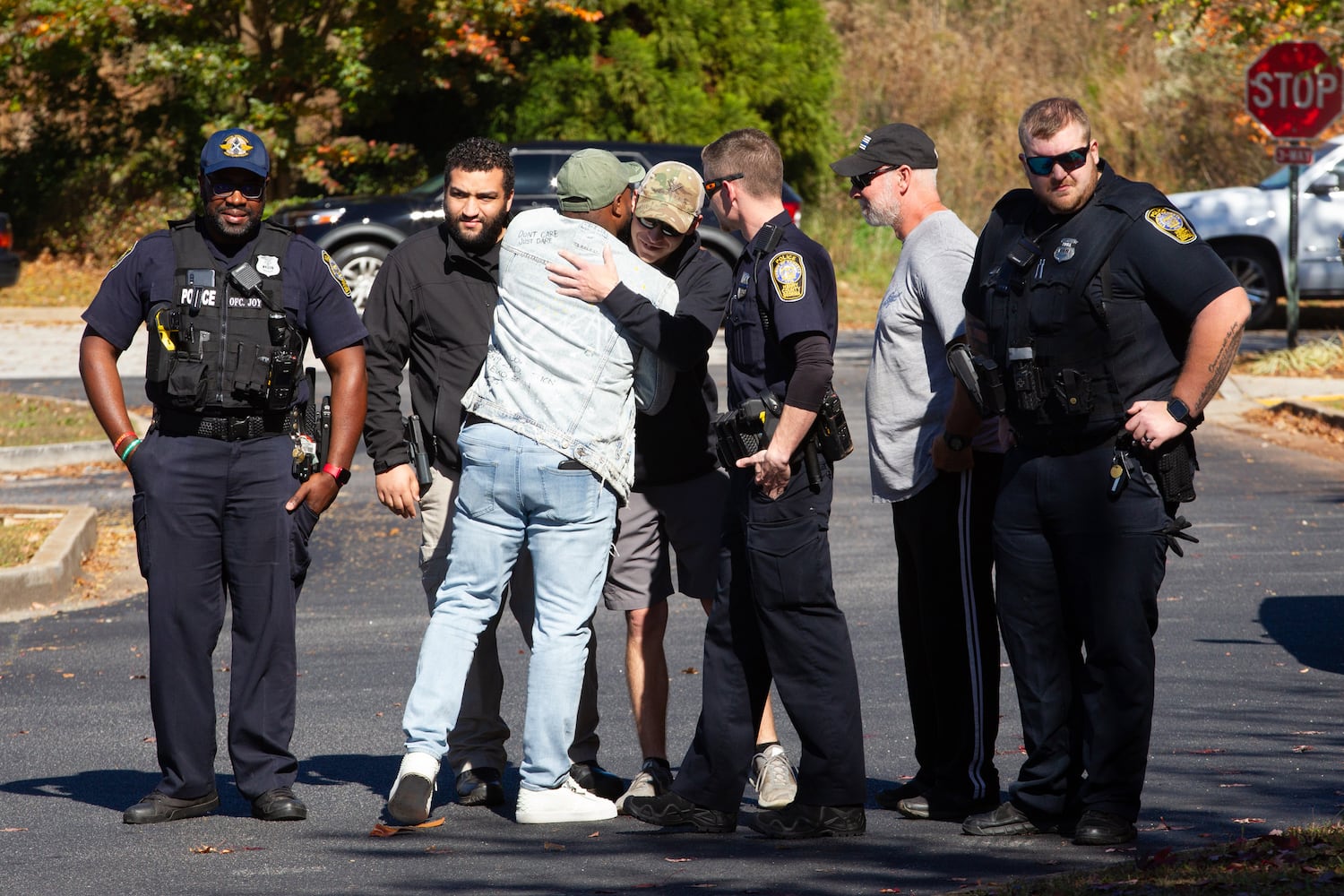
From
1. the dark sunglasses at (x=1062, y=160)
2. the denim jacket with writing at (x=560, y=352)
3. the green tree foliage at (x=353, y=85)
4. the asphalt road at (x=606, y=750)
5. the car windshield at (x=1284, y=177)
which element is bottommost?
the asphalt road at (x=606, y=750)

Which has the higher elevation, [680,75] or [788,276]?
[680,75]

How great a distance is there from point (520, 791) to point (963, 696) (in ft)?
4.31

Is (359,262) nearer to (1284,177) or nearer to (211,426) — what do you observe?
(1284,177)

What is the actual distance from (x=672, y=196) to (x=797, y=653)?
138 centimetres

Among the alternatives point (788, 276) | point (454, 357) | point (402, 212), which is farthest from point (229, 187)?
point (402, 212)

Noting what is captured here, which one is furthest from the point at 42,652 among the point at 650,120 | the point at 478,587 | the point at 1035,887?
the point at 650,120

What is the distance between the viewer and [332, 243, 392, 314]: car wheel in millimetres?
18498

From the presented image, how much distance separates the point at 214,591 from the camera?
5.10 meters

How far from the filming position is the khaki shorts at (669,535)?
5.27 meters

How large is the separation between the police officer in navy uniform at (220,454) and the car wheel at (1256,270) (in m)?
15.6

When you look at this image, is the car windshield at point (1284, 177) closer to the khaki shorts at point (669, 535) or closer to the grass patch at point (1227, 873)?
the khaki shorts at point (669, 535)

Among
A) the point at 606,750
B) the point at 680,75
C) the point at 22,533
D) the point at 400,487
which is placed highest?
the point at 680,75

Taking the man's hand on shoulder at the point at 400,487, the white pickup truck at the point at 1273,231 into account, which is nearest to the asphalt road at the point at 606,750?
the man's hand on shoulder at the point at 400,487

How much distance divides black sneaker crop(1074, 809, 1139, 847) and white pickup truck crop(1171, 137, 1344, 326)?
15063 millimetres
